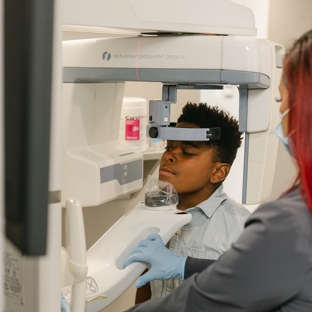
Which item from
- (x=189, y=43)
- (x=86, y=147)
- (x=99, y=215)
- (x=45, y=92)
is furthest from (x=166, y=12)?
(x=99, y=215)

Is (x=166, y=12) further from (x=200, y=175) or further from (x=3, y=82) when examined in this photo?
(x=3, y=82)

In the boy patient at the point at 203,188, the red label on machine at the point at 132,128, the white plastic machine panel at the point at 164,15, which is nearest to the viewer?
the white plastic machine panel at the point at 164,15

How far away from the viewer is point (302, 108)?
0.82 meters

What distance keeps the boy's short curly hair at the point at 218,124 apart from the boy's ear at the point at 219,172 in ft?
0.05

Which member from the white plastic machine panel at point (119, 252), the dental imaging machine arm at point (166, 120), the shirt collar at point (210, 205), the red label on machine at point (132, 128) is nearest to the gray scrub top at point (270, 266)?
the white plastic machine panel at point (119, 252)

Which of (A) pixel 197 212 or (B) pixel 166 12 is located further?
(A) pixel 197 212

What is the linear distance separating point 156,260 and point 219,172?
0.44 m

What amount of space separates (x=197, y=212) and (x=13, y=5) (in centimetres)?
115

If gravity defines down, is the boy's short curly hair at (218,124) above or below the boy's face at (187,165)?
above

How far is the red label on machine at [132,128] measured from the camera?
1921 mm

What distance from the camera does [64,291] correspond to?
1288 millimetres

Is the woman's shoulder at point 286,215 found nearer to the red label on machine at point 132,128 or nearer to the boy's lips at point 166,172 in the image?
the boy's lips at point 166,172

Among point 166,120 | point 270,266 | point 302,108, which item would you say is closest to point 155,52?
point 166,120

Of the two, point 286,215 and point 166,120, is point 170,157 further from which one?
point 286,215
